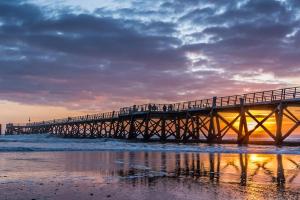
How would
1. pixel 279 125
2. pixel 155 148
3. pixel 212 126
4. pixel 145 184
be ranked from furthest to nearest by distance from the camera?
1. pixel 212 126
2. pixel 279 125
3. pixel 155 148
4. pixel 145 184

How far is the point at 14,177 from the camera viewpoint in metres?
10.3

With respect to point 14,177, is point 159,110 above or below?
above

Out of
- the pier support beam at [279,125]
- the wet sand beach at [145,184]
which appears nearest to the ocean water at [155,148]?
the pier support beam at [279,125]

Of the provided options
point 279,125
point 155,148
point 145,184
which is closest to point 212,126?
point 279,125

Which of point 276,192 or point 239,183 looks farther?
point 239,183

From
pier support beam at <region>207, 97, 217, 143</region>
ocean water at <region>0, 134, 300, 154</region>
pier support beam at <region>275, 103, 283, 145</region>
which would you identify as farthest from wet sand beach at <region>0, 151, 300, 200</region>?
pier support beam at <region>207, 97, 217, 143</region>

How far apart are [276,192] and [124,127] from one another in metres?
52.8

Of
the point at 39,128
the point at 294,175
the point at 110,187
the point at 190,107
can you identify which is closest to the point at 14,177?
the point at 110,187

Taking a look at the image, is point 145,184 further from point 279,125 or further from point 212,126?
point 212,126

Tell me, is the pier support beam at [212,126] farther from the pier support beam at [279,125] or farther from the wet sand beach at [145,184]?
the wet sand beach at [145,184]

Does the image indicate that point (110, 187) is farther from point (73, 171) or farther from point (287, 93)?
point (287, 93)

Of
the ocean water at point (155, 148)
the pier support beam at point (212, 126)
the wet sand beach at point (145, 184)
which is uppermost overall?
the pier support beam at point (212, 126)

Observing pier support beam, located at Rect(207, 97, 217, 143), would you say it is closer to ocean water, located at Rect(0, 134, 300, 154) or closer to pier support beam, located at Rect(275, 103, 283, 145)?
ocean water, located at Rect(0, 134, 300, 154)

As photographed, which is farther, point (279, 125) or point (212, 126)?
point (212, 126)
